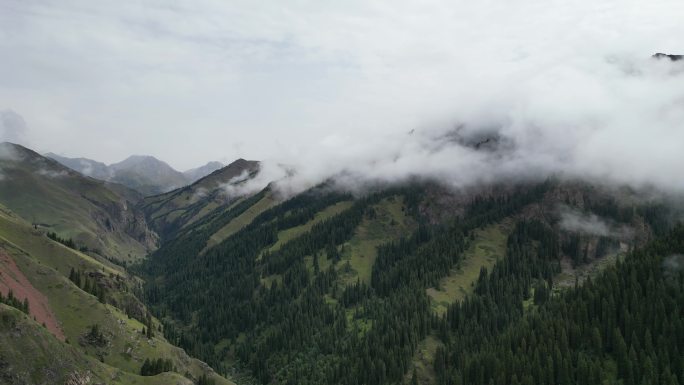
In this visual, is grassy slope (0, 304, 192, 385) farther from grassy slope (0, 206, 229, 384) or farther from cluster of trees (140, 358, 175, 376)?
grassy slope (0, 206, 229, 384)

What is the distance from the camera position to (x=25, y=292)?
160 m

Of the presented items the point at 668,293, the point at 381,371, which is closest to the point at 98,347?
the point at 381,371

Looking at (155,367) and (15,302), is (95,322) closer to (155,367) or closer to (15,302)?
(15,302)

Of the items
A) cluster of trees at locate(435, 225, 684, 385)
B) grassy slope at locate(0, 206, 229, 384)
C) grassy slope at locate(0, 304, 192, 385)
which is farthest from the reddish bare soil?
cluster of trees at locate(435, 225, 684, 385)

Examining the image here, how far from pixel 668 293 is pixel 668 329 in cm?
2118

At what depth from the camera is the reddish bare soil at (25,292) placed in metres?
151

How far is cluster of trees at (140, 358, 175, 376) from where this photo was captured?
15412 centimetres

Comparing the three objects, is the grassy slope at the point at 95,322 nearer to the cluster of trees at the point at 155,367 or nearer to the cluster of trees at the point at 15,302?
the cluster of trees at the point at 155,367

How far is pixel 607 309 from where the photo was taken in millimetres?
173375

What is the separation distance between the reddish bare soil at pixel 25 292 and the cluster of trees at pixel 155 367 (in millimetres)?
26380

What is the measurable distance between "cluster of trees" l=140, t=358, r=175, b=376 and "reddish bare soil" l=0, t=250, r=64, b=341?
26.4 meters

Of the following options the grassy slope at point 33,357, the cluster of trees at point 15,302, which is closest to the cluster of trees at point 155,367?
the grassy slope at point 33,357

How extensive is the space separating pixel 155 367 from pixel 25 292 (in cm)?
5075

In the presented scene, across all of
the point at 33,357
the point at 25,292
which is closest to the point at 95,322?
the point at 25,292
